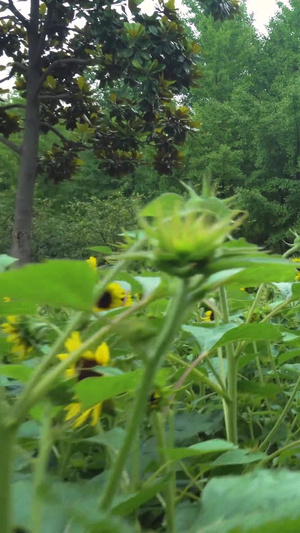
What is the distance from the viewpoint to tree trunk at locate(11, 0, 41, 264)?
4.36m

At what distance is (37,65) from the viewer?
4742mm

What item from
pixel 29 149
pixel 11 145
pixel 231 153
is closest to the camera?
pixel 11 145

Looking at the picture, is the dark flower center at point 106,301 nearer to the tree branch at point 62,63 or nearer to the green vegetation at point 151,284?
the green vegetation at point 151,284

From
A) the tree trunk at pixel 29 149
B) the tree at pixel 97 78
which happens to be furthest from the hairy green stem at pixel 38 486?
the tree trunk at pixel 29 149

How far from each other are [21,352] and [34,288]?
21cm

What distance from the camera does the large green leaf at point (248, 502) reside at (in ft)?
0.63

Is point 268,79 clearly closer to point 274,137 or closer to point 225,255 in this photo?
point 274,137

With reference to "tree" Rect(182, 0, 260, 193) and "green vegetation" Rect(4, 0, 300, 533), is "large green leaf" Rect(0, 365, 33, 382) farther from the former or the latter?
"tree" Rect(182, 0, 260, 193)

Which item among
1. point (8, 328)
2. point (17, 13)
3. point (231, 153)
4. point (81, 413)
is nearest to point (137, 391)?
point (81, 413)

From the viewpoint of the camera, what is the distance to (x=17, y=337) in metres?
0.41

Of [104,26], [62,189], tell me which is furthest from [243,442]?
[62,189]

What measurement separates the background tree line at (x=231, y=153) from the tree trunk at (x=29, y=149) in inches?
113

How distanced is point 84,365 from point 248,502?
0.50 ft

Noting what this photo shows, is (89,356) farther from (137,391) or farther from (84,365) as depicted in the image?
(137,391)
